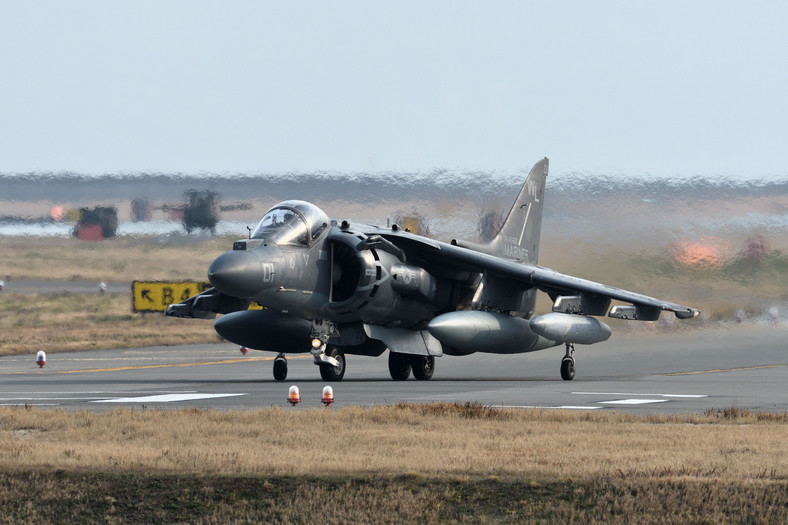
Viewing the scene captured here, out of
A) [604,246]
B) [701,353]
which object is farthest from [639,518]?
[701,353]

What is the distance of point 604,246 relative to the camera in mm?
37469

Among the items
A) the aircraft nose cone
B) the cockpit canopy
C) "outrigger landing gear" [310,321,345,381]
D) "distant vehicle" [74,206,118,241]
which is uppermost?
"distant vehicle" [74,206,118,241]

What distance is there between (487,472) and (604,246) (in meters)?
24.3

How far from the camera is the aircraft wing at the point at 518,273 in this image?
1227 inches

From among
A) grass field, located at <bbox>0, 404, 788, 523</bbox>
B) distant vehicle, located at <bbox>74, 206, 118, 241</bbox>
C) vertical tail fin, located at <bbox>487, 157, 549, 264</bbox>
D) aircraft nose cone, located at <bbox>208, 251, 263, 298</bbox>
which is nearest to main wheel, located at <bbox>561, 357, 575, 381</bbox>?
vertical tail fin, located at <bbox>487, 157, 549, 264</bbox>

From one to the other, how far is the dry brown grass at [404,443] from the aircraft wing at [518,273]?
35.7 feet

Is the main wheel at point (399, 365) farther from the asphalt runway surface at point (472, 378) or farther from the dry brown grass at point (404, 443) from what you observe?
the dry brown grass at point (404, 443)

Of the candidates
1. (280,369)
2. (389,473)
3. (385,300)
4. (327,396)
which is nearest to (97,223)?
(280,369)

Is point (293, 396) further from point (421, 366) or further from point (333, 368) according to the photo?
point (421, 366)

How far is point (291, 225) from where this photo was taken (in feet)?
94.2

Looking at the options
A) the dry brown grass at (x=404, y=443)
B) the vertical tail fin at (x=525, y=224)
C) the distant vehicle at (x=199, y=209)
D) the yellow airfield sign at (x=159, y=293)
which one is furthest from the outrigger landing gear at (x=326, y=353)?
the yellow airfield sign at (x=159, y=293)

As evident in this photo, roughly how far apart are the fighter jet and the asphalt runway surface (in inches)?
38.2

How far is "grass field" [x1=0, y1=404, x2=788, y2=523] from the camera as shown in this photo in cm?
1270

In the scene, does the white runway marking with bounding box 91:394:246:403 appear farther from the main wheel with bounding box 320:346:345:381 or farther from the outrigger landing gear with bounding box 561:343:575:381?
the outrigger landing gear with bounding box 561:343:575:381
